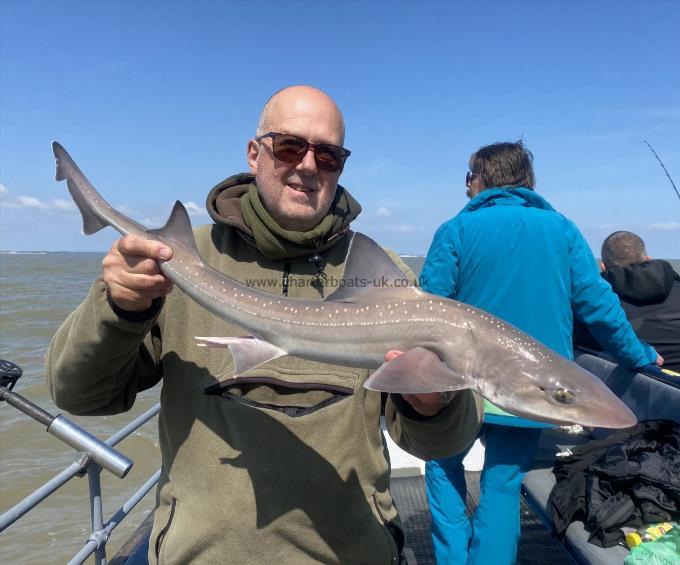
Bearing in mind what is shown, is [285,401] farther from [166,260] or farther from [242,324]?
[166,260]

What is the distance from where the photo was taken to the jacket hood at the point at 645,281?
5.84 meters

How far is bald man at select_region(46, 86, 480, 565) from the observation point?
6.95 ft

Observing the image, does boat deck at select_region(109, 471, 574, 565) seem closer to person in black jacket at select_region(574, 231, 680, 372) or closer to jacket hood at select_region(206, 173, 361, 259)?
person in black jacket at select_region(574, 231, 680, 372)

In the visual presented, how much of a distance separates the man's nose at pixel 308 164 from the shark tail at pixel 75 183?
102 centimetres

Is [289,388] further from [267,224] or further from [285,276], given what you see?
[267,224]

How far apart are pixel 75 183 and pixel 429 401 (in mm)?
1987

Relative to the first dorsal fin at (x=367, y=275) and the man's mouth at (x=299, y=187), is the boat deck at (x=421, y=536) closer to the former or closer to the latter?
the first dorsal fin at (x=367, y=275)

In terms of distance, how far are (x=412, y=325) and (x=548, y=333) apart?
202cm

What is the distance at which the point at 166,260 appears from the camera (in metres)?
2.08

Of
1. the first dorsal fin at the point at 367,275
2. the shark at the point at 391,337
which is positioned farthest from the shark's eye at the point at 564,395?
the first dorsal fin at the point at 367,275

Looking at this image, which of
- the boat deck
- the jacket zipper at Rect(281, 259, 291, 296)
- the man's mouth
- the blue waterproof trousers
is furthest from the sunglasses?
the boat deck

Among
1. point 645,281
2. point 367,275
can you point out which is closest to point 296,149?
point 367,275

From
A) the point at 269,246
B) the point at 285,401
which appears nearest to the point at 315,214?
the point at 269,246

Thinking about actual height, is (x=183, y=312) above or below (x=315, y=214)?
below
